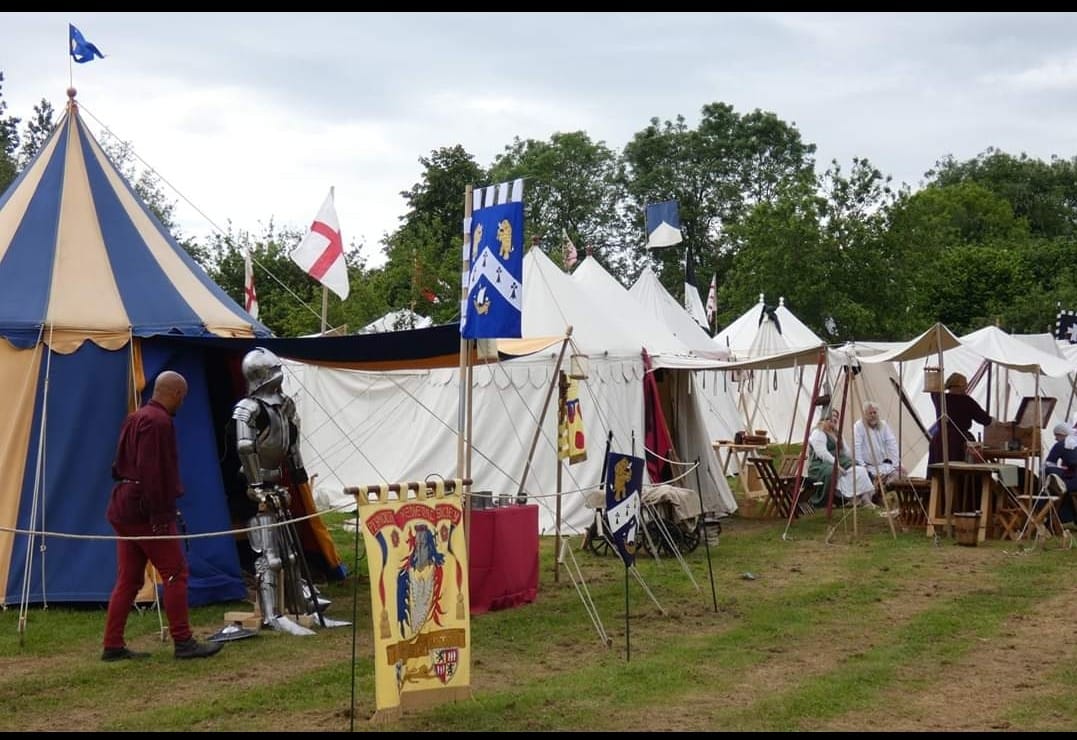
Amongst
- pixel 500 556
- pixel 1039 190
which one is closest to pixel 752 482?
pixel 500 556

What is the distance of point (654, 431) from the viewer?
40.8 ft

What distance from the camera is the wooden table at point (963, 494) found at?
10953mm

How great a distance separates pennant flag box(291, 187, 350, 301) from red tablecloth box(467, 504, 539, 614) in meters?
3.70

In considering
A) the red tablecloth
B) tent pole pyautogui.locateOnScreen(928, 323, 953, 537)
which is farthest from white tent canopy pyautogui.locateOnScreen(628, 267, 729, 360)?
the red tablecloth

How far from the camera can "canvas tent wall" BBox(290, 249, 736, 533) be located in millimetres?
11812

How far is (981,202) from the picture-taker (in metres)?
44.2

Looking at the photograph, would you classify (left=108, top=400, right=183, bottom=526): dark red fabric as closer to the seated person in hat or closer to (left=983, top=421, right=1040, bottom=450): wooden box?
the seated person in hat

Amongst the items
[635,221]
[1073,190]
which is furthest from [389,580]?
[1073,190]

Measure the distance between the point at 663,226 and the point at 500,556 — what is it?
881 centimetres

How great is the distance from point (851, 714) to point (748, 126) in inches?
1524

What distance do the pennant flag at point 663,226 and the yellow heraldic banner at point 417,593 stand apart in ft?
34.3

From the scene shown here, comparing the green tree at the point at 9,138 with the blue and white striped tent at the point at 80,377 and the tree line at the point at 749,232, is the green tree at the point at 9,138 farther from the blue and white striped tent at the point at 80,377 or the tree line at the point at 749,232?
the blue and white striped tent at the point at 80,377

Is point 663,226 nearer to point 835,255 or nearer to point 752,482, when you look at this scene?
point 752,482

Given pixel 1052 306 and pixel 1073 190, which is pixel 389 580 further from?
pixel 1073 190
